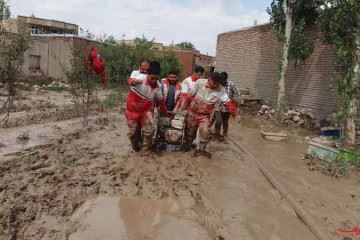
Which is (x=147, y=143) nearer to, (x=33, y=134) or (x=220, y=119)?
(x=220, y=119)

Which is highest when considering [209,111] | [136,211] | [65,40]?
[65,40]

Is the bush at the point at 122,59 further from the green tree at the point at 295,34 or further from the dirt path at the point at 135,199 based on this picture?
the dirt path at the point at 135,199

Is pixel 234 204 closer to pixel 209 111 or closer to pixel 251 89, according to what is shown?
pixel 209 111

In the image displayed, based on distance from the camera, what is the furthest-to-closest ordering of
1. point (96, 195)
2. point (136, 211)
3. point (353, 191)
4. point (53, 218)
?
1. point (353, 191)
2. point (96, 195)
3. point (136, 211)
4. point (53, 218)

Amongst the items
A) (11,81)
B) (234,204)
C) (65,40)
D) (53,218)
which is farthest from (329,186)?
(65,40)

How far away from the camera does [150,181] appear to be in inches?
240

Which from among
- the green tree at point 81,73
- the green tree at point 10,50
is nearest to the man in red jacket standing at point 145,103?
the green tree at point 10,50

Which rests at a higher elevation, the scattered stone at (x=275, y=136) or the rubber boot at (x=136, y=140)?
the rubber boot at (x=136, y=140)

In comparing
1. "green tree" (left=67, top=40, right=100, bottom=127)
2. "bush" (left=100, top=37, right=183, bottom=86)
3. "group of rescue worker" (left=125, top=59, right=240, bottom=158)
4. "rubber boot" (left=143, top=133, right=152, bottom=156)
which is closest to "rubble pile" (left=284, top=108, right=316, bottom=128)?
"group of rescue worker" (left=125, top=59, right=240, bottom=158)

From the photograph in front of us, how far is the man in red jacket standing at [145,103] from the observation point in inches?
278

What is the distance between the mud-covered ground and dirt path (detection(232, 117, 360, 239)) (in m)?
0.02

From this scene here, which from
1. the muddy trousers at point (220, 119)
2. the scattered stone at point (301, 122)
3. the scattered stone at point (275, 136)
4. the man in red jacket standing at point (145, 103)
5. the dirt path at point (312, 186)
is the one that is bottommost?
the dirt path at point (312, 186)

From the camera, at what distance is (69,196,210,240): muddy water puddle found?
4.35 meters

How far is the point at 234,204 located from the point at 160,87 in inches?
103
